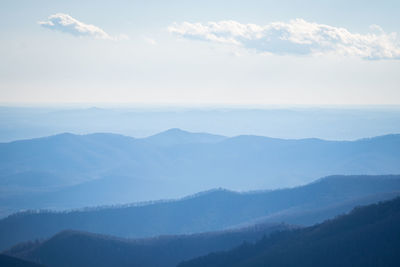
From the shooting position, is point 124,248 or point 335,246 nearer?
point 335,246

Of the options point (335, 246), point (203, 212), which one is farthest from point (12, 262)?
point (203, 212)

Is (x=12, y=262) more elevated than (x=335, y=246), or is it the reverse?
(x=12, y=262)

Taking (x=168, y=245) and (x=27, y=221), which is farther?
(x=27, y=221)

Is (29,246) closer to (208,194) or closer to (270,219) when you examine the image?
(270,219)

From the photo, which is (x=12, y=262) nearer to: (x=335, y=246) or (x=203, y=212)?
(x=335, y=246)

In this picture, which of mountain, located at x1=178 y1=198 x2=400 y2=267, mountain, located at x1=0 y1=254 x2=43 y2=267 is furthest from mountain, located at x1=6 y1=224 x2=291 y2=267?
mountain, located at x1=0 y1=254 x2=43 y2=267

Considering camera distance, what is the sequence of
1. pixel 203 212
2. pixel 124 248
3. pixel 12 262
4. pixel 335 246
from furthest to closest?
pixel 203 212
pixel 124 248
pixel 335 246
pixel 12 262

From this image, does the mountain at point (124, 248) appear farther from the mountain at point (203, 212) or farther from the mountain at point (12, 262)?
the mountain at point (203, 212)

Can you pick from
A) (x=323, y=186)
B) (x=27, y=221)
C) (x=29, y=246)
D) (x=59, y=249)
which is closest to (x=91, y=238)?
(x=59, y=249)
